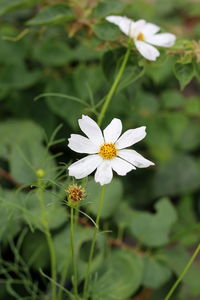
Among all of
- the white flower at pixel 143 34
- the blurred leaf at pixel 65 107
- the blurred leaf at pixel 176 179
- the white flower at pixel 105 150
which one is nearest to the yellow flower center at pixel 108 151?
the white flower at pixel 105 150

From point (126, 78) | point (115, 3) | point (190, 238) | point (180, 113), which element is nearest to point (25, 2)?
point (115, 3)

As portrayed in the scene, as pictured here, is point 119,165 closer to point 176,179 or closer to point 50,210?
point 50,210

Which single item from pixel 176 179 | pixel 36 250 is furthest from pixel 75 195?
pixel 176 179

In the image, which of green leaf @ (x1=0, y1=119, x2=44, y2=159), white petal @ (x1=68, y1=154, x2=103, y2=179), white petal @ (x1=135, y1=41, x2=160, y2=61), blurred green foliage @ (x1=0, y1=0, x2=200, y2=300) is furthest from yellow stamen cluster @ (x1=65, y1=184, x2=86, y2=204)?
green leaf @ (x1=0, y1=119, x2=44, y2=159)

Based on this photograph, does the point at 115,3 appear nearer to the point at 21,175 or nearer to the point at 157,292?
the point at 21,175

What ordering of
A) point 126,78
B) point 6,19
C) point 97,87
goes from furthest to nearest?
point 6,19 < point 97,87 < point 126,78

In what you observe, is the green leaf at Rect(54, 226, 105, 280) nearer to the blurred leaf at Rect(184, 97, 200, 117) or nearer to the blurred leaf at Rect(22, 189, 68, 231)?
the blurred leaf at Rect(22, 189, 68, 231)

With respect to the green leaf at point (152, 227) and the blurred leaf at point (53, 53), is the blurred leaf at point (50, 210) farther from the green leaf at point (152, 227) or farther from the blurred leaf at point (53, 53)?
the blurred leaf at point (53, 53)
